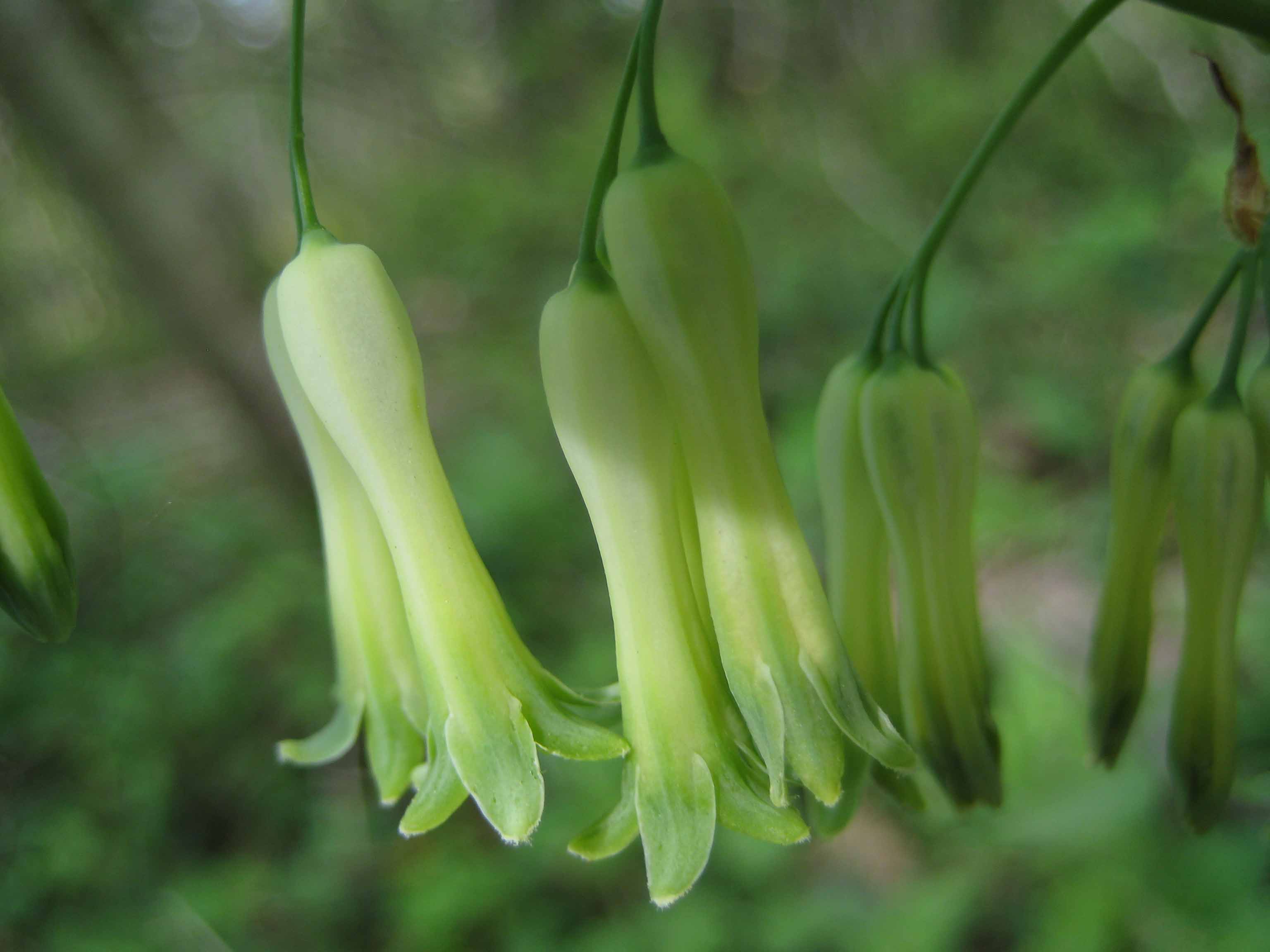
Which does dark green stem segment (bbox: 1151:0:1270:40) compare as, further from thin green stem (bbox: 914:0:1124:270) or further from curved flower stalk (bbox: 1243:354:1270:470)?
curved flower stalk (bbox: 1243:354:1270:470)

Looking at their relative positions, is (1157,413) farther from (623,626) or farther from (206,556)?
(206,556)

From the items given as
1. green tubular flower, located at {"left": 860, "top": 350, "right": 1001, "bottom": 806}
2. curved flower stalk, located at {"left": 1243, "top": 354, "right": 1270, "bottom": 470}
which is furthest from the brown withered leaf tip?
green tubular flower, located at {"left": 860, "top": 350, "right": 1001, "bottom": 806}

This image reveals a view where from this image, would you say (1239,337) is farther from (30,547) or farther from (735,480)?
(30,547)

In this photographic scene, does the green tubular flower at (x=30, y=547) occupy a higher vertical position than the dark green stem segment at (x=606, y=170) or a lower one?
lower

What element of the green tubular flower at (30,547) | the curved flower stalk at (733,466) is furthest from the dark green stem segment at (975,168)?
the green tubular flower at (30,547)

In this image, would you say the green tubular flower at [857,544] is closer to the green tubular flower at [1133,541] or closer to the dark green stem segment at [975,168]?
the dark green stem segment at [975,168]

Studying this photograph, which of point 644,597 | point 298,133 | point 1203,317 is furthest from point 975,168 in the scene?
point 298,133
